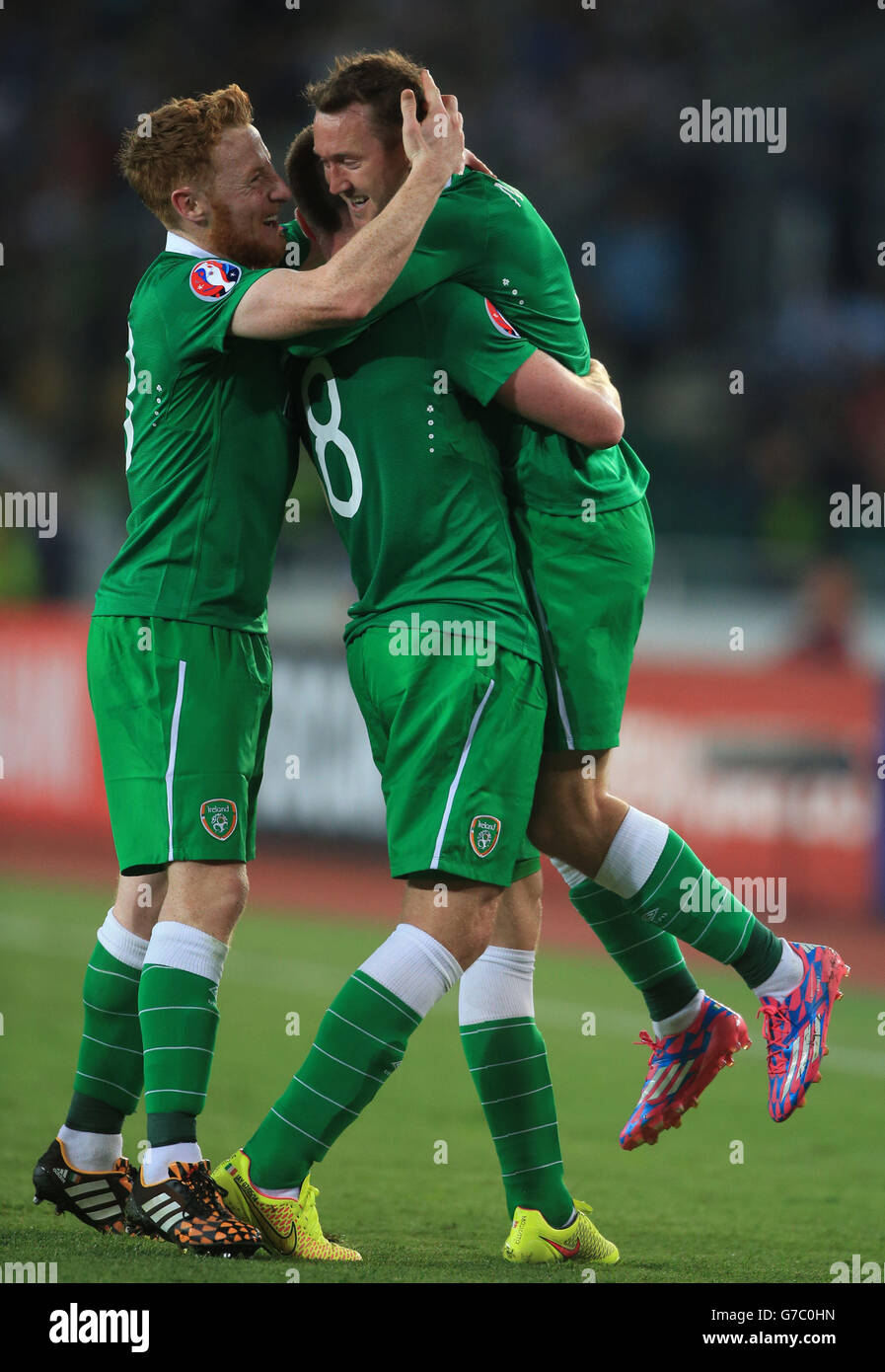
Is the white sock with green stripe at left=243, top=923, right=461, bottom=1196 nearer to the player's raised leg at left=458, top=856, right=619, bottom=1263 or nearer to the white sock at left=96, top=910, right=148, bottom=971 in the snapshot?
the player's raised leg at left=458, top=856, right=619, bottom=1263

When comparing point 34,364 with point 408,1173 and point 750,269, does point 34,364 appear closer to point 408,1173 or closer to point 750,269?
point 750,269

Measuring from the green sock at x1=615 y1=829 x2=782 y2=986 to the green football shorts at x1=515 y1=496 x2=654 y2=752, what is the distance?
0.30 metres

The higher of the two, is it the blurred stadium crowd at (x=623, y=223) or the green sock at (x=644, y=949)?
the blurred stadium crowd at (x=623, y=223)

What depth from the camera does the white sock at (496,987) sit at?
12.2 ft

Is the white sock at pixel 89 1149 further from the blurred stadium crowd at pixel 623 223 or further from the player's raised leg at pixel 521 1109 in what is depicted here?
the blurred stadium crowd at pixel 623 223

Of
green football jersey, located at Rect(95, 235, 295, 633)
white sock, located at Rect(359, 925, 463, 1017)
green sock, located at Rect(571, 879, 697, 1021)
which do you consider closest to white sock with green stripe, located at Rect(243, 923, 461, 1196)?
white sock, located at Rect(359, 925, 463, 1017)

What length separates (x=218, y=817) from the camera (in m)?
3.42

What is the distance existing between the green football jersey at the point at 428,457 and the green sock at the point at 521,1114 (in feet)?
2.84

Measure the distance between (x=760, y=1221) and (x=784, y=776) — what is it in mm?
5280

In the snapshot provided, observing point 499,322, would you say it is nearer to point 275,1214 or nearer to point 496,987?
point 496,987

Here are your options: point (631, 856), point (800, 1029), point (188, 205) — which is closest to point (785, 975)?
point (800, 1029)

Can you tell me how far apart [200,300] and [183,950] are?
4.16 feet

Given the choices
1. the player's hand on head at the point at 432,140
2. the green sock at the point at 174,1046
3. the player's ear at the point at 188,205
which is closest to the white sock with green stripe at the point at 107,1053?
the green sock at the point at 174,1046

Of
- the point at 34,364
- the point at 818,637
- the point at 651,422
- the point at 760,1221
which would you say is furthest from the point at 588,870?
the point at 34,364
